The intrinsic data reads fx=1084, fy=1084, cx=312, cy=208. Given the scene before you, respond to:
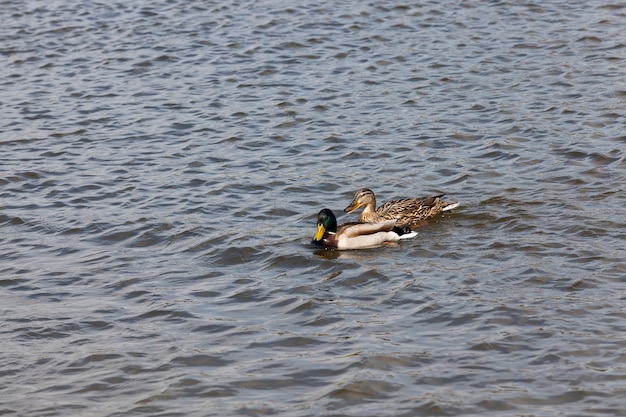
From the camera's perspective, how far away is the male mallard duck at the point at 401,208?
12703 mm

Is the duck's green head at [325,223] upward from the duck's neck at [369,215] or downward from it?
upward

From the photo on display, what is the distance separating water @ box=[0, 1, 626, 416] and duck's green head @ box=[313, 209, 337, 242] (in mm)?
221

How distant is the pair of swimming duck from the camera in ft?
40.6

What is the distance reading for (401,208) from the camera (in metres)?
12.8

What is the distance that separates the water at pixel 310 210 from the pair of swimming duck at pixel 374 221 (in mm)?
175

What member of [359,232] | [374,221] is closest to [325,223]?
[359,232]

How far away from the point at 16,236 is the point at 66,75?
763 cm

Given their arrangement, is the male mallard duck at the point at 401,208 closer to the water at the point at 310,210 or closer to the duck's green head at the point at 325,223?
the water at the point at 310,210

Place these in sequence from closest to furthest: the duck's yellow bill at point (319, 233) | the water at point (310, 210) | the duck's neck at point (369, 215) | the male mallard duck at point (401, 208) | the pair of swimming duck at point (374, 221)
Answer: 1. the water at point (310, 210)
2. the duck's yellow bill at point (319, 233)
3. the pair of swimming duck at point (374, 221)
4. the male mallard duck at point (401, 208)
5. the duck's neck at point (369, 215)

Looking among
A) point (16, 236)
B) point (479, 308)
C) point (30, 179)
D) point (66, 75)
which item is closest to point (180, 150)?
point (30, 179)

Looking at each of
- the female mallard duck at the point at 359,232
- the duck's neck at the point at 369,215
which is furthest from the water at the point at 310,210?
the duck's neck at the point at 369,215

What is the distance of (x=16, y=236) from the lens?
12727 mm

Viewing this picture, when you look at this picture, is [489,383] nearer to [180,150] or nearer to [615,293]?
[615,293]

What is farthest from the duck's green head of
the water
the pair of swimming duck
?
the water
